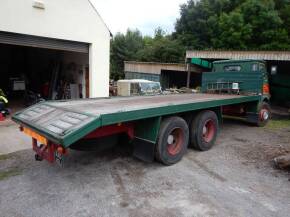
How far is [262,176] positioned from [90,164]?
3362 mm

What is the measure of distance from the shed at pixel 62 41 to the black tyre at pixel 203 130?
6.14m

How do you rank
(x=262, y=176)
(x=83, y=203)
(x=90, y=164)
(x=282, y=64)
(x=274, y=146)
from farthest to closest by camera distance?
(x=282, y=64) < (x=274, y=146) < (x=90, y=164) < (x=262, y=176) < (x=83, y=203)

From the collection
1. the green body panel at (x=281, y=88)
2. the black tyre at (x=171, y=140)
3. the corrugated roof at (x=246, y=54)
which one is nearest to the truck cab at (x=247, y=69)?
the corrugated roof at (x=246, y=54)

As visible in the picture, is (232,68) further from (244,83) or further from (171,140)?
(171,140)

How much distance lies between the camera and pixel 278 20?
85.3ft

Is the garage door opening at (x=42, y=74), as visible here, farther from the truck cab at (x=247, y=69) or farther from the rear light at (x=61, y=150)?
the rear light at (x=61, y=150)

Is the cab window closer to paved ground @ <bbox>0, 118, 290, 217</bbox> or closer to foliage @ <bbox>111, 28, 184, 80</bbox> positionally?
paved ground @ <bbox>0, 118, 290, 217</bbox>

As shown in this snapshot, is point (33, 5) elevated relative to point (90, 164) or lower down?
elevated

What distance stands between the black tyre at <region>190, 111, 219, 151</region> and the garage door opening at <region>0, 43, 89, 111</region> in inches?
298

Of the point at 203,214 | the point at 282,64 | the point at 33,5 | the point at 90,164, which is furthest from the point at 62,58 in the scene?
the point at 282,64

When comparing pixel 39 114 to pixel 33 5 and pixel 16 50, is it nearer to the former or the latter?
pixel 33 5

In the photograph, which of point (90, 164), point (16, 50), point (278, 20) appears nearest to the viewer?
point (90, 164)

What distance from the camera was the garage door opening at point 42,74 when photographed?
1250 centimetres

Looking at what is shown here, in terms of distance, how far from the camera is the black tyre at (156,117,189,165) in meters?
Answer: 4.60
